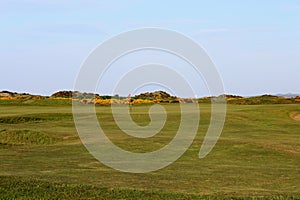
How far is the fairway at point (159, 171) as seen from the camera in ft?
49.6

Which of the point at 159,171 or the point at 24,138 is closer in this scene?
the point at 159,171

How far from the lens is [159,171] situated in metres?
20.1

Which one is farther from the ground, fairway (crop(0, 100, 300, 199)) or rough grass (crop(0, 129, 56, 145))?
rough grass (crop(0, 129, 56, 145))

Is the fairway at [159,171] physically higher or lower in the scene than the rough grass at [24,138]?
lower

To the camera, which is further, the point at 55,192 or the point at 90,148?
the point at 90,148

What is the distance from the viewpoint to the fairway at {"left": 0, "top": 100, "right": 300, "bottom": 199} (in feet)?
49.6

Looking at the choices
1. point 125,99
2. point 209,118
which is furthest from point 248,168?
point 125,99

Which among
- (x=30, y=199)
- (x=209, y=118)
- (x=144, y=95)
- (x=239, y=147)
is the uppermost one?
(x=144, y=95)

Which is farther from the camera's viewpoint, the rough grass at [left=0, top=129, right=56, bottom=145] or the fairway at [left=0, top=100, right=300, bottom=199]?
the rough grass at [left=0, top=129, right=56, bottom=145]

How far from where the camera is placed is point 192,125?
40.4 metres

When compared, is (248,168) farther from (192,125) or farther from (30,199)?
(192,125)

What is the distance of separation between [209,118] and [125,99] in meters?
22.8

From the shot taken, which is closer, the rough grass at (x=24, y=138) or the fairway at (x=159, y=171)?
the fairway at (x=159, y=171)

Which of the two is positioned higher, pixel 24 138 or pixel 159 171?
pixel 24 138
